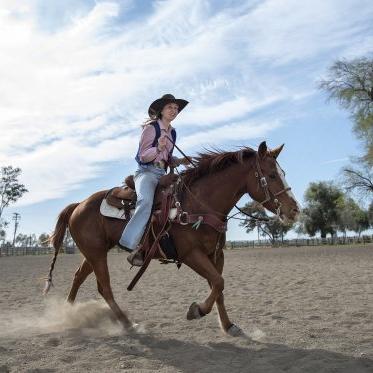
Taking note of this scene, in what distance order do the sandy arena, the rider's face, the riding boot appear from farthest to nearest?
the rider's face < the riding boot < the sandy arena

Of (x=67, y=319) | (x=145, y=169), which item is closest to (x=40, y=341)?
(x=67, y=319)

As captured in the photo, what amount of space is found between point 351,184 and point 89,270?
3699 centimetres

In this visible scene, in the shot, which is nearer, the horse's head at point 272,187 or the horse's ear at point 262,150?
the horse's head at point 272,187

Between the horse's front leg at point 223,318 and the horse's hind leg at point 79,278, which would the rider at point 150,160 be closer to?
the horse's front leg at point 223,318

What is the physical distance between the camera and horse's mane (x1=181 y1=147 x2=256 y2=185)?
6.44 metres

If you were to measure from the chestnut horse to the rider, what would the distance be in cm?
39

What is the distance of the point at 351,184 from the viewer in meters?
41.3

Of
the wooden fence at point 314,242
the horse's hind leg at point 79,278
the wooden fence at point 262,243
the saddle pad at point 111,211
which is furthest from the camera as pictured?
the wooden fence at point 314,242

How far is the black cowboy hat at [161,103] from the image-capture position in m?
6.68

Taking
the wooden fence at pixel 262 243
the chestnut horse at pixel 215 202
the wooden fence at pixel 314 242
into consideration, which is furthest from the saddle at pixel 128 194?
the wooden fence at pixel 314 242

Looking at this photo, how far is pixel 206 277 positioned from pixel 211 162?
1.57 meters

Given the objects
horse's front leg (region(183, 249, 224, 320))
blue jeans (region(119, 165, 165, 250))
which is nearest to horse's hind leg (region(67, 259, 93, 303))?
blue jeans (region(119, 165, 165, 250))

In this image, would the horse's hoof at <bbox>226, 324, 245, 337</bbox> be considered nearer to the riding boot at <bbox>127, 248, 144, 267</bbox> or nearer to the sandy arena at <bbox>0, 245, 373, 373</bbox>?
the sandy arena at <bbox>0, 245, 373, 373</bbox>

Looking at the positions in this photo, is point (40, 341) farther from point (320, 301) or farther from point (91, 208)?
point (320, 301)
